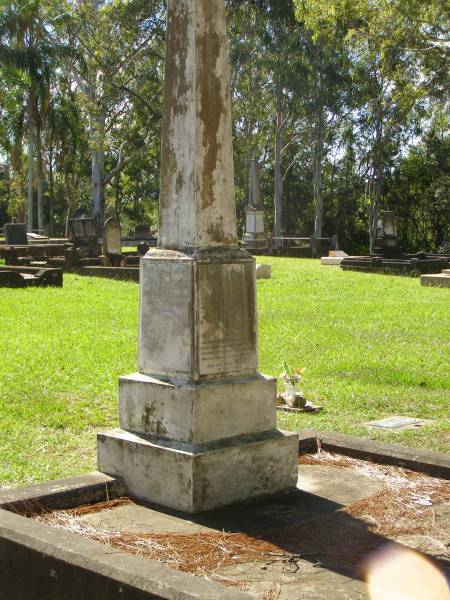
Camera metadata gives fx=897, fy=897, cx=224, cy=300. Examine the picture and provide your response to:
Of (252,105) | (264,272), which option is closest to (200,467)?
(264,272)

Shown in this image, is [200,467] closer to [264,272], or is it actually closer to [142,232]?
[264,272]

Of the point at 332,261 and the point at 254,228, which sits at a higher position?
the point at 254,228

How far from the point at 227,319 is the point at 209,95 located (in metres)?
1.24

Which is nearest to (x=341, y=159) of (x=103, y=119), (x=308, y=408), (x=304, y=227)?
(x=304, y=227)

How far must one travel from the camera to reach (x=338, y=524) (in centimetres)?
461

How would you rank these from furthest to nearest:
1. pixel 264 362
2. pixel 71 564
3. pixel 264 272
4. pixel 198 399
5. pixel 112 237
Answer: pixel 112 237 < pixel 264 272 < pixel 264 362 < pixel 198 399 < pixel 71 564

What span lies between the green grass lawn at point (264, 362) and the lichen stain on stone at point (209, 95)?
90.2 inches

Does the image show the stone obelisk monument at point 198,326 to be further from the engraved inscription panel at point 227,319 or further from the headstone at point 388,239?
the headstone at point 388,239

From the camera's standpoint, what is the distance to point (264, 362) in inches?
398

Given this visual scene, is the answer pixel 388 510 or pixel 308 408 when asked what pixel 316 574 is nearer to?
pixel 388 510

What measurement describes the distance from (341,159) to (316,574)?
51903 millimetres

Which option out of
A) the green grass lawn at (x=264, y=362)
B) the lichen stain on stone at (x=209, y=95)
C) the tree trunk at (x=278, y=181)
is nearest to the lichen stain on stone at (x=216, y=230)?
the lichen stain on stone at (x=209, y=95)

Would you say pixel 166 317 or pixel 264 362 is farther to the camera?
pixel 264 362

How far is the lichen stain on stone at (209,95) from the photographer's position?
16.1 feet
